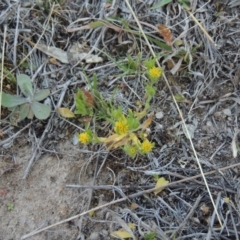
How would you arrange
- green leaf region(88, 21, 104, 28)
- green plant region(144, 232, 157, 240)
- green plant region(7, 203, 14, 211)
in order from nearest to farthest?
green plant region(144, 232, 157, 240)
green plant region(7, 203, 14, 211)
green leaf region(88, 21, 104, 28)

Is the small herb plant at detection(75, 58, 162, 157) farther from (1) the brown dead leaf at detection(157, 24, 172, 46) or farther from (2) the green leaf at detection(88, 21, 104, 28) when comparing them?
(2) the green leaf at detection(88, 21, 104, 28)

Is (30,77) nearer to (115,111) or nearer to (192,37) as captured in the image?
(115,111)

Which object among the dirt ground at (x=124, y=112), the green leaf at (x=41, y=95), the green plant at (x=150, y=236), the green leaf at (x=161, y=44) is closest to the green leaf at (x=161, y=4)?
the dirt ground at (x=124, y=112)

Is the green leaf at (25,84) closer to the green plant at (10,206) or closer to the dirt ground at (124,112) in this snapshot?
the dirt ground at (124,112)

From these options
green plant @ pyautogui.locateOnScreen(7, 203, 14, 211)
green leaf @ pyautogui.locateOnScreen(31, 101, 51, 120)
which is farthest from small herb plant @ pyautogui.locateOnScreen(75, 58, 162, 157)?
green plant @ pyautogui.locateOnScreen(7, 203, 14, 211)

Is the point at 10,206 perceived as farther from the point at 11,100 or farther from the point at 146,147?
the point at 146,147

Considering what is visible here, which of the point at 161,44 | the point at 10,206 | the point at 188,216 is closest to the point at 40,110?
the point at 10,206

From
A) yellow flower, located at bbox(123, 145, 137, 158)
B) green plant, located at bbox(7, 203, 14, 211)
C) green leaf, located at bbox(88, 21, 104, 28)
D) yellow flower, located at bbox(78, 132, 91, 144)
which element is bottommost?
green plant, located at bbox(7, 203, 14, 211)
